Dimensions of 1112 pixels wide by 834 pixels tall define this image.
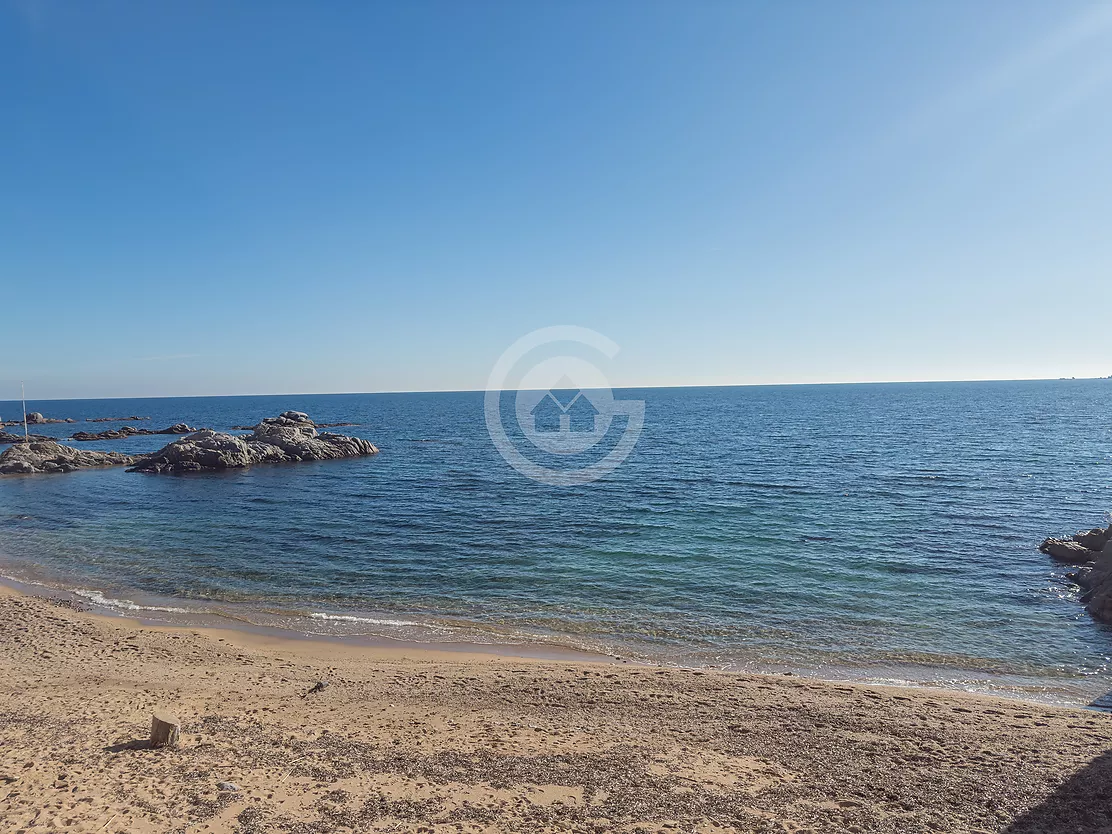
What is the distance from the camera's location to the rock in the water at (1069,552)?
2298 cm

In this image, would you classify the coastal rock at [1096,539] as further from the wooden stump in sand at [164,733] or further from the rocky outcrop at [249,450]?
the rocky outcrop at [249,450]

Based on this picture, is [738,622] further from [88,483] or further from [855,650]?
[88,483]

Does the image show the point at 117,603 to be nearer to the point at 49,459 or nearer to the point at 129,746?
the point at 129,746

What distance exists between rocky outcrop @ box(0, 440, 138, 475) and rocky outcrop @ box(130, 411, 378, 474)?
4.26 metres

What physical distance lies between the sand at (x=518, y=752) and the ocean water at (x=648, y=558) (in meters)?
2.92

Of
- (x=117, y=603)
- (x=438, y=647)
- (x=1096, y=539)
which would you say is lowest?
(x=117, y=603)

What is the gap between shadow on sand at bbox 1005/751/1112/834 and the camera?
8.39 metres

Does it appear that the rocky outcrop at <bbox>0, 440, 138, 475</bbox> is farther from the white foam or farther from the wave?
the white foam

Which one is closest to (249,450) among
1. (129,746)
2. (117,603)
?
(117,603)

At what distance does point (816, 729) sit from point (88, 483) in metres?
57.4

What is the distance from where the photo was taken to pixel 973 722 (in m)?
11.9

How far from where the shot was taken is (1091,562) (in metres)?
22.7

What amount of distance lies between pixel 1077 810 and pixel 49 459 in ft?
242

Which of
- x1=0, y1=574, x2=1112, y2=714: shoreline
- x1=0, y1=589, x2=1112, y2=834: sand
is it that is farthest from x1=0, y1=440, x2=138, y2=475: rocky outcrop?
x1=0, y1=589, x2=1112, y2=834: sand
